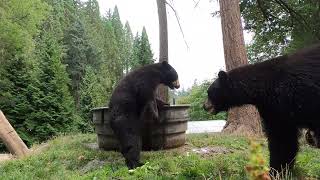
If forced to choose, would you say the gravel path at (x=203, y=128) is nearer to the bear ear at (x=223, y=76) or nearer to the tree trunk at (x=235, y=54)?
the tree trunk at (x=235, y=54)

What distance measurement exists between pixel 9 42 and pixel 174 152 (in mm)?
31382

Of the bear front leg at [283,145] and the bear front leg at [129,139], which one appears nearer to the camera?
the bear front leg at [283,145]

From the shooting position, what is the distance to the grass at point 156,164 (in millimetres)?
6281

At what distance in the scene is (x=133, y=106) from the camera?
7.73m

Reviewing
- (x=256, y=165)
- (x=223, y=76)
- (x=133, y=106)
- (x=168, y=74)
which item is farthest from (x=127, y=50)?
(x=256, y=165)

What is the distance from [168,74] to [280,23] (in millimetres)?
13105

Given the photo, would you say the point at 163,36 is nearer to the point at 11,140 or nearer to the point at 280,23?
the point at 11,140

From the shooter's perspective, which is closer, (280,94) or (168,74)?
(280,94)

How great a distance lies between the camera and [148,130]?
8602mm

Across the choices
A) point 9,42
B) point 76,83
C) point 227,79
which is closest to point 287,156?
point 227,79

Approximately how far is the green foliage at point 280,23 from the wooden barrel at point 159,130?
5057 millimetres

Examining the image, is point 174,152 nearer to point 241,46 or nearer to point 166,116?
point 166,116

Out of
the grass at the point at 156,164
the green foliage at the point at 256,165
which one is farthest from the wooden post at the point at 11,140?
the green foliage at the point at 256,165

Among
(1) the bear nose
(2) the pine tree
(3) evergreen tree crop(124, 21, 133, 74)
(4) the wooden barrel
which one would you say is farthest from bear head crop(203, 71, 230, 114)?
(3) evergreen tree crop(124, 21, 133, 74)
